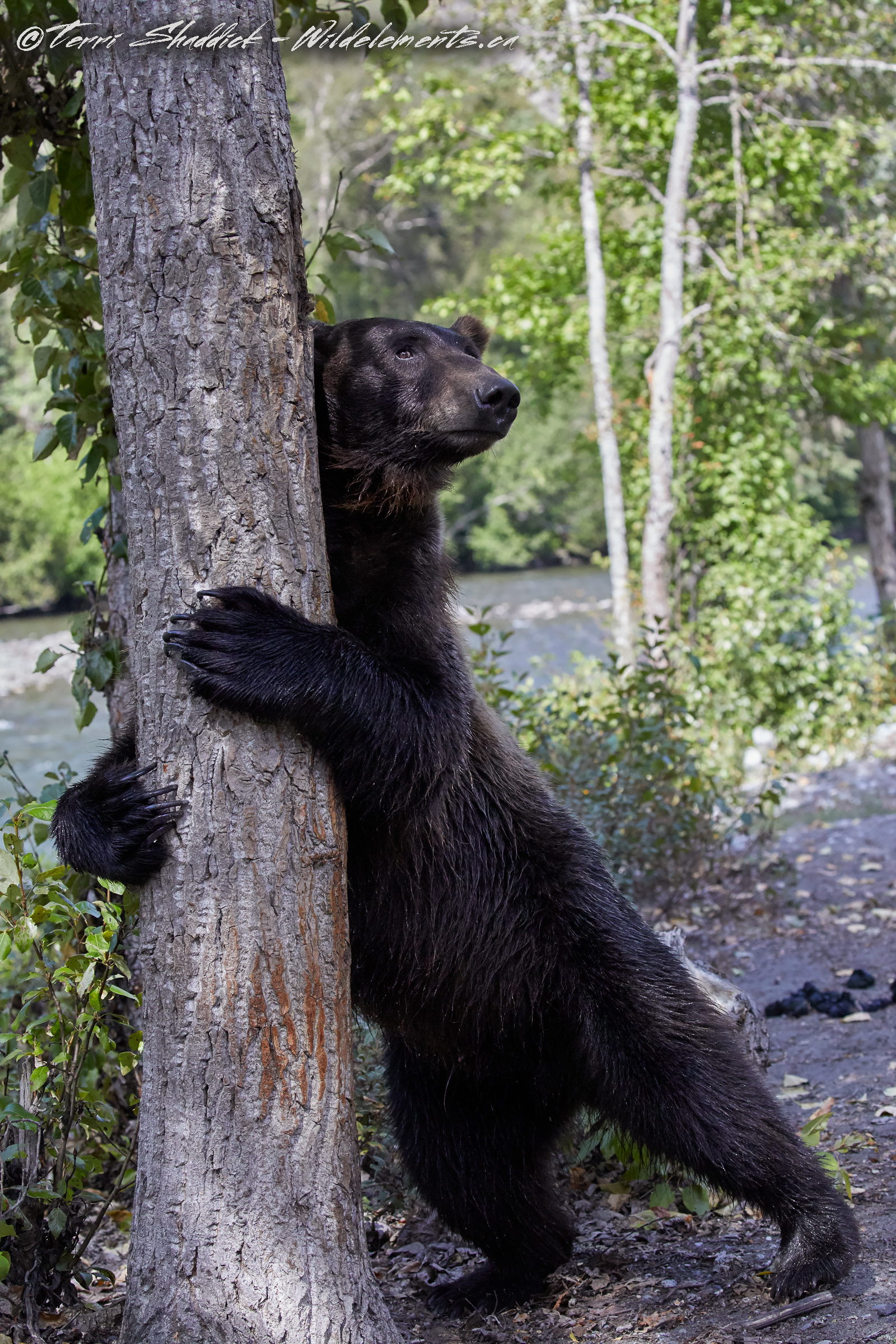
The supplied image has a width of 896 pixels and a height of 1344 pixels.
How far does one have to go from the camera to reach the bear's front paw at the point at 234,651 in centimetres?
244

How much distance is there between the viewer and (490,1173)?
343cm

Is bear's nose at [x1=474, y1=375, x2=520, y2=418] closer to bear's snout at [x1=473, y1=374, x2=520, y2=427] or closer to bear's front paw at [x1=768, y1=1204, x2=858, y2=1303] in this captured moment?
bear's snout at [x1=473, y1=374, x2=520, y2=427]

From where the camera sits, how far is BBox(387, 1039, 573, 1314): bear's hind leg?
11.2 ft

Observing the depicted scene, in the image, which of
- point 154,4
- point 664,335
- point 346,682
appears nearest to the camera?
Result: point 154,4

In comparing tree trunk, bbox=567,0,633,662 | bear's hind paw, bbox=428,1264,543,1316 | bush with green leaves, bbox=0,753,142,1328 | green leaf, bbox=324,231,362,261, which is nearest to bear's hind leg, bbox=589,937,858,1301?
bear's hind paw, bbox=428,1264,543,1316

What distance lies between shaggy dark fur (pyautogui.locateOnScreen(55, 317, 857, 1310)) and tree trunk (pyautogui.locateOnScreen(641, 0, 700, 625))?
7583 mm

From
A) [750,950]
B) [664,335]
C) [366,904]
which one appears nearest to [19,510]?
[664,335]

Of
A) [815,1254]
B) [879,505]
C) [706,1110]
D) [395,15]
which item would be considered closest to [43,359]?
[395,15]

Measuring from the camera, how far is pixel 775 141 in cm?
1153

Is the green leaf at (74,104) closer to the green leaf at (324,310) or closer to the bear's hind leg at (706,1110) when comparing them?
the green leaf at (324,310)

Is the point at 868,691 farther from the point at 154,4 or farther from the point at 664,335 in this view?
the point at 154,4

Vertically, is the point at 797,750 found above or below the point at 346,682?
below

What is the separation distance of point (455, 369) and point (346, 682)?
1223 mm

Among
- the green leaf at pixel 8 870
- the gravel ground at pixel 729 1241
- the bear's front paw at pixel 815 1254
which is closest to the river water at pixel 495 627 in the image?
the gravel ground at pixel 729 1241
